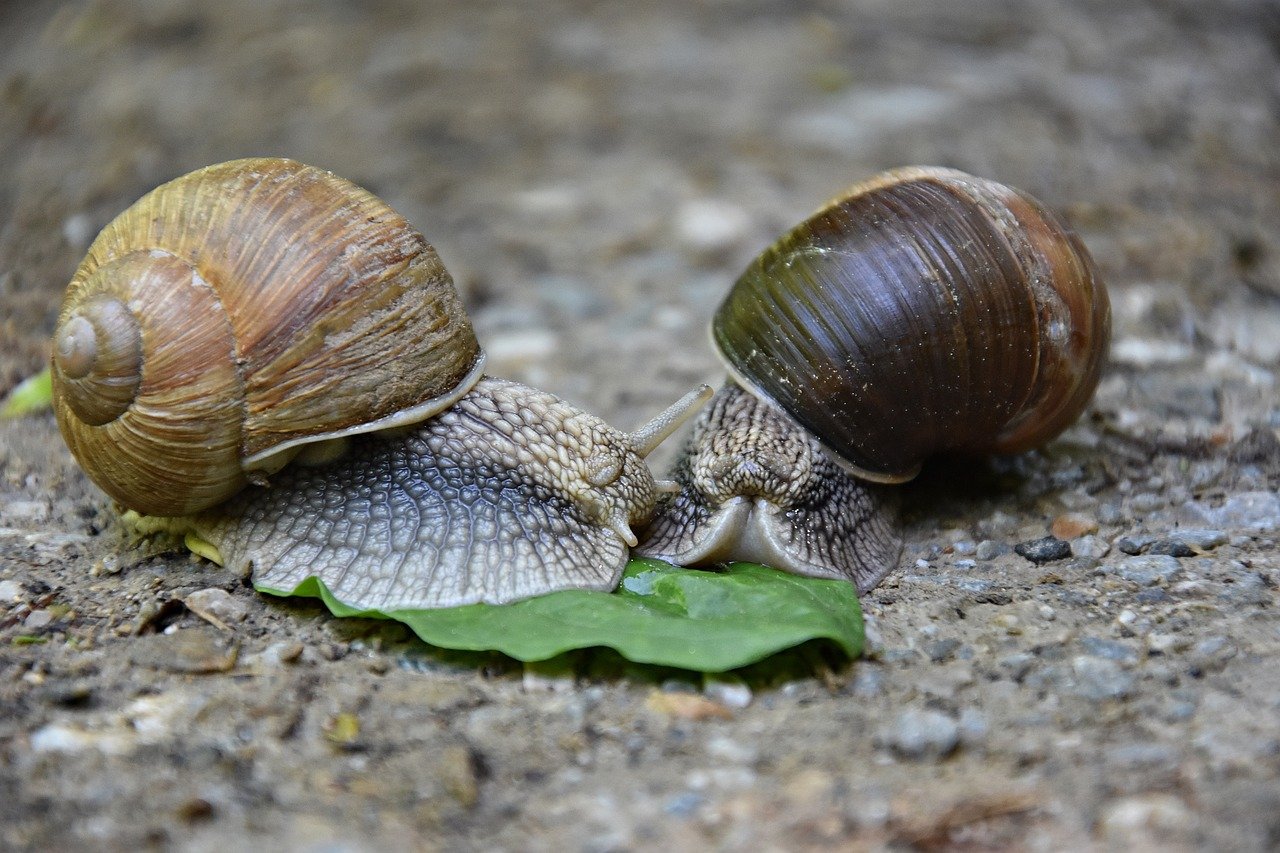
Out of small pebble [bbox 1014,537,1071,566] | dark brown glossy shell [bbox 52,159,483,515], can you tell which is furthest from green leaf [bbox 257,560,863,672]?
small pebble [bbox 1014,537,1071,566]

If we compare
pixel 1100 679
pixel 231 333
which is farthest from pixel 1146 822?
pixel 231 333

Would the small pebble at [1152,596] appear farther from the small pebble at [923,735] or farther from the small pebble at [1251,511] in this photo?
Result: the small pebble at [923,735]

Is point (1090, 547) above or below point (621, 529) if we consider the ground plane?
below

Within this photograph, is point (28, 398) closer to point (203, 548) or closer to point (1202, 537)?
point (203, 548)

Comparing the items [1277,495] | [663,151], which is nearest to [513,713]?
[1277,495]

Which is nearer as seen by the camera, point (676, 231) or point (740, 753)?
point (740, 753)

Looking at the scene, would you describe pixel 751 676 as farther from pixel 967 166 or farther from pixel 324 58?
pixel 324 58

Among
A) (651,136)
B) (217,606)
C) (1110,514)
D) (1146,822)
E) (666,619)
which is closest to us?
(1146,822)
